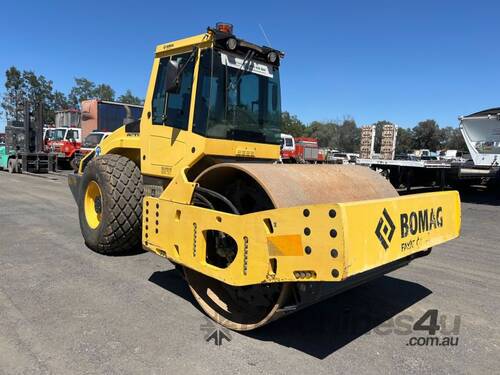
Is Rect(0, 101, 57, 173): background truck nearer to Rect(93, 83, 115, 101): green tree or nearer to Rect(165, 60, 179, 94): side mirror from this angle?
Rect(165, 60, 179, 94): side mirror

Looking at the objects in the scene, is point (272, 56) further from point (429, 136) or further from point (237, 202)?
point (429, 136)

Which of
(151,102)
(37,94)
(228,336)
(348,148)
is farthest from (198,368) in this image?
(348,148)

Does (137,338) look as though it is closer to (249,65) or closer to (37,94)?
(249,65)

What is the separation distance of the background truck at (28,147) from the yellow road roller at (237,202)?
1640 centimetres

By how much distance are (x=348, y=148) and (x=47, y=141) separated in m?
60.4

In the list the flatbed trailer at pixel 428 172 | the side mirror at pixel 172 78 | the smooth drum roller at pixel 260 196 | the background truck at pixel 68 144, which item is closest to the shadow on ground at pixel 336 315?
the smooth drum roller at pixel 260 196

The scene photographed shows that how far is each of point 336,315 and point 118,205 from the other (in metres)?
2.76

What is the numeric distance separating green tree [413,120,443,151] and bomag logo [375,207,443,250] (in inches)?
3267

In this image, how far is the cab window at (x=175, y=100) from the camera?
4.61m

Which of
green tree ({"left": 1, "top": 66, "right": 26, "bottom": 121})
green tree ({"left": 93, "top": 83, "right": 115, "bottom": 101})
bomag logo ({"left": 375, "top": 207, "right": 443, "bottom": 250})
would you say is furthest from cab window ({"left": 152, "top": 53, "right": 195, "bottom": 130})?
green tree ({"left": 93, "top": 83, "right": 115, "bottom": 101})

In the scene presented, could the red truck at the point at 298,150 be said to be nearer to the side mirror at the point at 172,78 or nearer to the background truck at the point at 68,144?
the background truck at the point at 68,144

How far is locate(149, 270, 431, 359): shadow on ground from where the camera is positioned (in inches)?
137

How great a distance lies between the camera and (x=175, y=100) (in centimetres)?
476

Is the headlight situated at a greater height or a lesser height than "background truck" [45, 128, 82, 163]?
greater
